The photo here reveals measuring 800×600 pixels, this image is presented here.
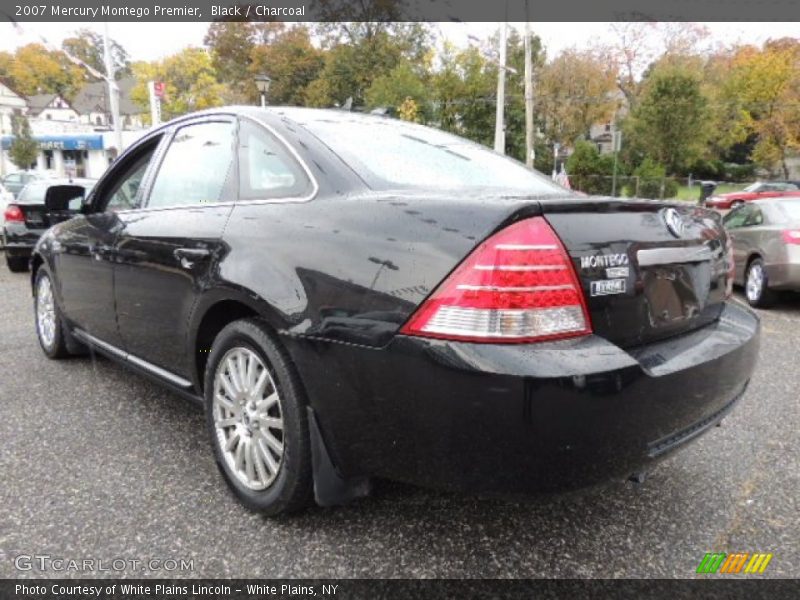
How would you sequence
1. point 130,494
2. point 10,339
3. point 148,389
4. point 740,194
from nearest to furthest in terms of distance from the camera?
point 130,494 < point 148,389 < point 10,339 < point 740,194

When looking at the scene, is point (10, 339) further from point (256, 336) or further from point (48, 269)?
point (256, 336)

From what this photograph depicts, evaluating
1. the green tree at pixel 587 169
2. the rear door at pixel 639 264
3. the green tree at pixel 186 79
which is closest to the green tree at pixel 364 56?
the green tree at pixel 186 79

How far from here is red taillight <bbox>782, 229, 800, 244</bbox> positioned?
6.64m

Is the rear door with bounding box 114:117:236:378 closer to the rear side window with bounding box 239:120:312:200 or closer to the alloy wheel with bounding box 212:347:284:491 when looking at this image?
the rear side window with bounding box 239:120:312:200

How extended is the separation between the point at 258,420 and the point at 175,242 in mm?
902

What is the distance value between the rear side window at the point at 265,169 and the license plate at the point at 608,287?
1.04 metres

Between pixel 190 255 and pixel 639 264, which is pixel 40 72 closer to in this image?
pixel 190 255

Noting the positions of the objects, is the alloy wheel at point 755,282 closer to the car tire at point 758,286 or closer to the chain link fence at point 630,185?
the car tire at point 758,286

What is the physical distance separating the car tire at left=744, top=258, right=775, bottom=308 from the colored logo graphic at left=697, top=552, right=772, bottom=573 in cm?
567

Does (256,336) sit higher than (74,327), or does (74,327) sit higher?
(256,336)

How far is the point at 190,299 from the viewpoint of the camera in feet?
8.27

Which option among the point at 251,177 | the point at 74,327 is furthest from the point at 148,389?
the point at 251,177

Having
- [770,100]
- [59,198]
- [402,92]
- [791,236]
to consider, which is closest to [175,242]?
[59,198]

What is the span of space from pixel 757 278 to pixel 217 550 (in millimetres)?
6997
